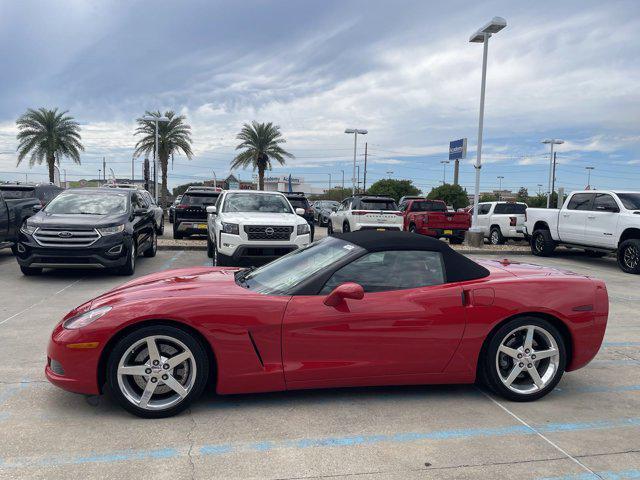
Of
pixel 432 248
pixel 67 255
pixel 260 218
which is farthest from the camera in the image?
pixel 260 218

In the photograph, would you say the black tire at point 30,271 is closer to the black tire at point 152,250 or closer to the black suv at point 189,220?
the black tire at point 152,250

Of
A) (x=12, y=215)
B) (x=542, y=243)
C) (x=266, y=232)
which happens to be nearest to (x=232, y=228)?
(x=266, y=232)

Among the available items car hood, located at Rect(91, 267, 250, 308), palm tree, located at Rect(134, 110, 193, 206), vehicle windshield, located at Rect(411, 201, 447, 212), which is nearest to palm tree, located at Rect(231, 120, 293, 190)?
palm tree, located at Rect(134, 110, 193, 206)

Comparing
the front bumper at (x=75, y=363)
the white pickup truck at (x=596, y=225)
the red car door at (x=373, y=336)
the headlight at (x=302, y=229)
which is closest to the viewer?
the front bumper at (x=75, y=363)

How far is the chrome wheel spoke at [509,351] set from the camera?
13.0ft

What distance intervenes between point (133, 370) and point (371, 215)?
517 inches

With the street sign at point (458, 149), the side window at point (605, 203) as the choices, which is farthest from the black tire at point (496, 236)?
the side window at point (605, 203)

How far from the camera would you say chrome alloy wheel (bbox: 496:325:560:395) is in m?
3.98

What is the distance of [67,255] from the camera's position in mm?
8500

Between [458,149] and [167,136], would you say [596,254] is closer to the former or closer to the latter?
[458,149]

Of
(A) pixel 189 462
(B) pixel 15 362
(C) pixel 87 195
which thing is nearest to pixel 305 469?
(A) pixel 189 462

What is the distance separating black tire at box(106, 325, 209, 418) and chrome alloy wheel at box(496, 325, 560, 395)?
2225mm

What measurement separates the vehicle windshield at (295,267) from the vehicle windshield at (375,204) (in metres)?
12.2

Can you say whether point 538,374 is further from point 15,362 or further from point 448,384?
point 15,362
